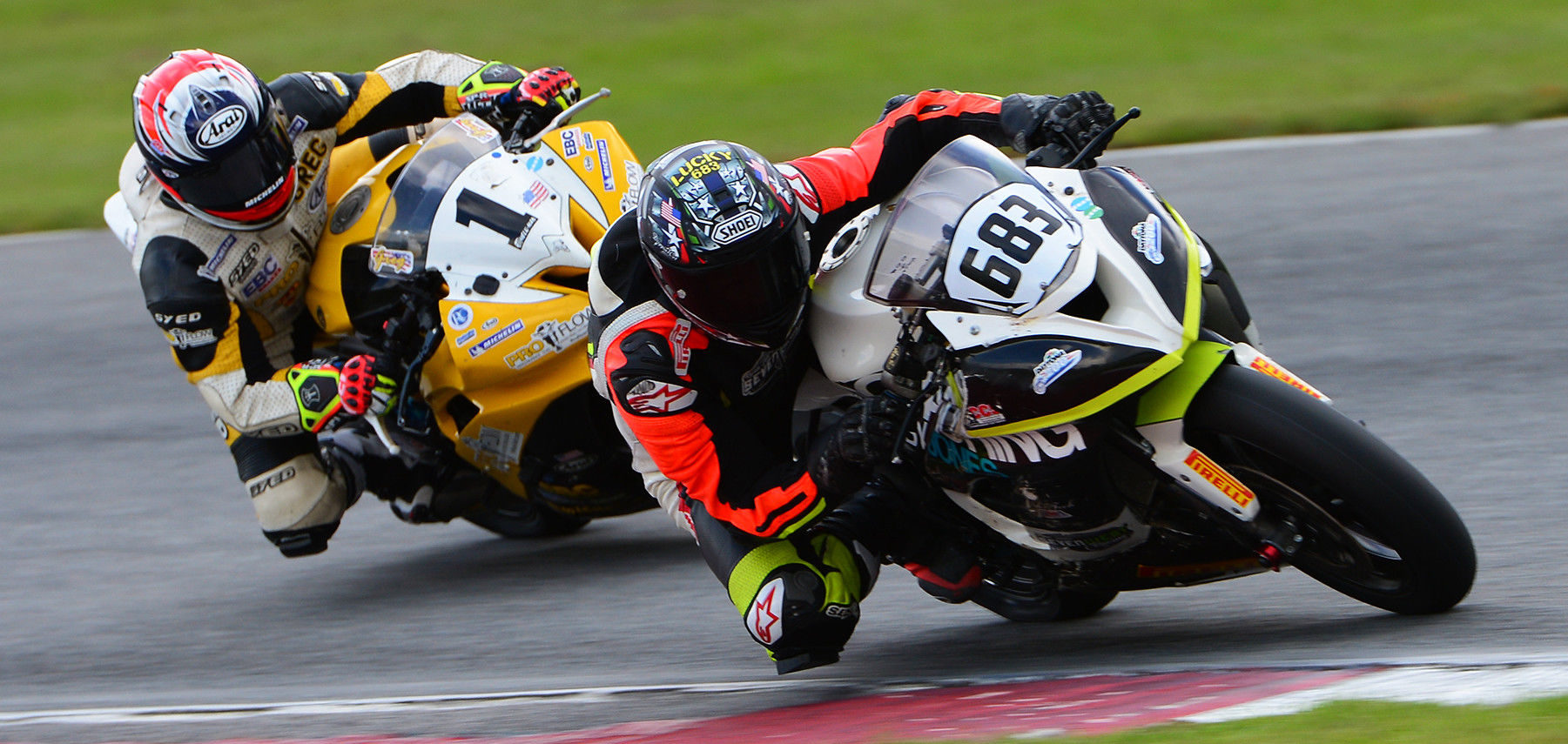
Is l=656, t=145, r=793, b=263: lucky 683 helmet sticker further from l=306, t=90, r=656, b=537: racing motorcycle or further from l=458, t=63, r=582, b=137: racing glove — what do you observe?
l=458, t=63, r=582, b=137: racing glove

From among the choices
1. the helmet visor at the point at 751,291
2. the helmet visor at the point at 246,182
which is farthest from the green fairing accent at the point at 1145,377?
the helmet visor at the point at 246,182

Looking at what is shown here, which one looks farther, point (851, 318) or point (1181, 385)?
point (851, 318)

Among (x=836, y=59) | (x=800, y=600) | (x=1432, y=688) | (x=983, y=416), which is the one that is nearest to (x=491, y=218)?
(x=800, y=600)

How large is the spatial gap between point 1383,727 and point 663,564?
10.3 feet

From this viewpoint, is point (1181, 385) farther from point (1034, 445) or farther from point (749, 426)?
point (749, 426)

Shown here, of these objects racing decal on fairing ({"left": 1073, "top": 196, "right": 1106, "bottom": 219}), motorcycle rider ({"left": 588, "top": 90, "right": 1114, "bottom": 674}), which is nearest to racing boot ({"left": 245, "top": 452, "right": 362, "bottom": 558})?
motorcycle rider ({"left": 588, "top": 90, "right": 1114, "bottom": 674})

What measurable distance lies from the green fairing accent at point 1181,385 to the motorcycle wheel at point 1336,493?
0.08 ft

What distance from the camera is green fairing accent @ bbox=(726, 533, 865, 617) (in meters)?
3.96

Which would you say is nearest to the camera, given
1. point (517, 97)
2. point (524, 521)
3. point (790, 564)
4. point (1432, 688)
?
point (1432, 688)

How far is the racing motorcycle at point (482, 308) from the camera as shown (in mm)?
4984

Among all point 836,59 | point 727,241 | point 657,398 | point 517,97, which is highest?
point 727,241

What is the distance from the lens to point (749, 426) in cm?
407

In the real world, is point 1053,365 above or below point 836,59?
above

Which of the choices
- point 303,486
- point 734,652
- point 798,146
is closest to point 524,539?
point 303,486
